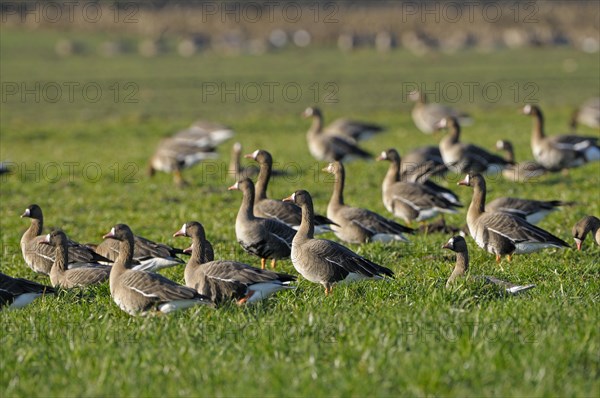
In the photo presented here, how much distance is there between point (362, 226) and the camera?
14.9 metres

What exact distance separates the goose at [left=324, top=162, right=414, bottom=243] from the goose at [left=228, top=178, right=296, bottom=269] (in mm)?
1129

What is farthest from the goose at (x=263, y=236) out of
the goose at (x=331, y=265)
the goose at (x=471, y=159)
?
the goose at (x=471, y=159)

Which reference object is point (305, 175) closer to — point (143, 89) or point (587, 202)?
point (587, 202)

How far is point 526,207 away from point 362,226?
284cm

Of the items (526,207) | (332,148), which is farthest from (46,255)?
(332,148)

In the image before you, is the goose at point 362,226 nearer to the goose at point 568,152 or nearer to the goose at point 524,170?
the goose at point 524,170

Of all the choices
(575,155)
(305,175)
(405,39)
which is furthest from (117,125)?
(405,39)

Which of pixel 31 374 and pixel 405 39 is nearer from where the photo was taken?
pixel 31 374

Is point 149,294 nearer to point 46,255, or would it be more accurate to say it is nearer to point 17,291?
point 17,291

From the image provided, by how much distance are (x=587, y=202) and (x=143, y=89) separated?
4061 centimetres

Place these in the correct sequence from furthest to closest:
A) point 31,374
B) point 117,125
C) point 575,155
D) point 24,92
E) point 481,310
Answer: point 24,92 < point 117,125 < point 575,155 < point 481,310 < point 31,374

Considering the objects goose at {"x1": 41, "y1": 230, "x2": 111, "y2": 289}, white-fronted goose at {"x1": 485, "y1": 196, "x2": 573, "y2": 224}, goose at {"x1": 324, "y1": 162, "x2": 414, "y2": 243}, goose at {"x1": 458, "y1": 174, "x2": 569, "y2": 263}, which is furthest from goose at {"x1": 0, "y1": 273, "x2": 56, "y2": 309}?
white-fronted goose at {"x1": 485, "y1": 196, "x2": 573, "y2": 224}

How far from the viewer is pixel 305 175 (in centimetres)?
2427

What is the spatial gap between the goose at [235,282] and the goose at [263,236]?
268cm
